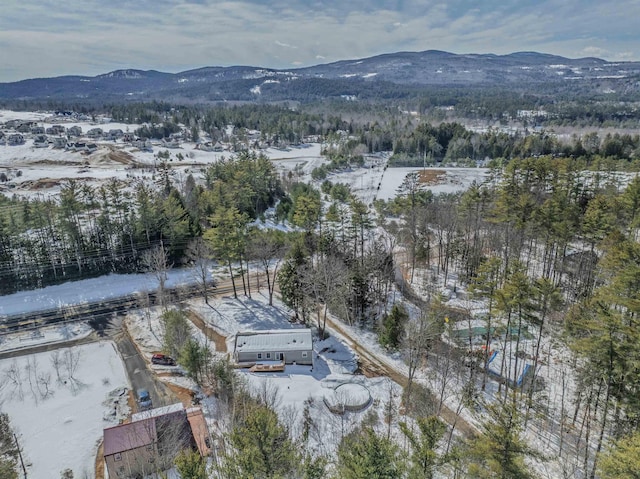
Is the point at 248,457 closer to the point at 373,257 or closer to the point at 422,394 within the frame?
the point at 422,394

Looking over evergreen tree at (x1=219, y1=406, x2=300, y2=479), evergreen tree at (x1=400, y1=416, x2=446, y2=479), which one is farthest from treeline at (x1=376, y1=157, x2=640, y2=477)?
evergreen tree at (x1=219, y1=406, x2=300, y2=479)

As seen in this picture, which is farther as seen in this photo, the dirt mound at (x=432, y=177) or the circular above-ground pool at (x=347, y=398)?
the dirt mound at (x=432, y=177)

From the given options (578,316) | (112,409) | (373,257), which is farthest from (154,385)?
(578,316)

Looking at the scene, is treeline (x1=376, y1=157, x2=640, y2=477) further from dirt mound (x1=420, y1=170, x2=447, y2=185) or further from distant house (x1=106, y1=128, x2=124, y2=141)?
distant house (x1=106, y1=128, x2=124, y2=141)

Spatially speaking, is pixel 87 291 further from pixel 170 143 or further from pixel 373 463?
pixel 170 143

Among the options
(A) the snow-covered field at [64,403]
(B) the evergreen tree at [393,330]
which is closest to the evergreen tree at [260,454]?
(A) the snow-covered field at [64,403]

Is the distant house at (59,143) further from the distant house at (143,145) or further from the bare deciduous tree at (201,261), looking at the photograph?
the bare deciduous tree at (201,261)

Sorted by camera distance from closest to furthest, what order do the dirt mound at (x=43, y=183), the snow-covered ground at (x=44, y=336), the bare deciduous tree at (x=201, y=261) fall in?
the snow-covered ground at (x=44, y=336)
the bare deciduous tree at (x=201, y=261)
the dirt mound at (x=43, y=183)
